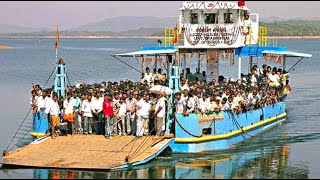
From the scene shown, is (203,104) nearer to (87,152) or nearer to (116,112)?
(116,112)

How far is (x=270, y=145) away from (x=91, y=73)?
112 ft

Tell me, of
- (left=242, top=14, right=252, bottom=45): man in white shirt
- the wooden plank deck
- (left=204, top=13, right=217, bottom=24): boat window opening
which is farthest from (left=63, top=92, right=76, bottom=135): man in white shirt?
(left=242, top=14, right=252, bottom=45): man in white shirt

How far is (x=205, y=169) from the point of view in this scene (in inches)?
701

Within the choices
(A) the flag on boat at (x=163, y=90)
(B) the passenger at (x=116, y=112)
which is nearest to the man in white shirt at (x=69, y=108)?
(B) the passenger at (x=116, y=112)

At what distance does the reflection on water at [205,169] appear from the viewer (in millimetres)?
16391

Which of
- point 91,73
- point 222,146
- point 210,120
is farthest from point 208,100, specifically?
point 91,73

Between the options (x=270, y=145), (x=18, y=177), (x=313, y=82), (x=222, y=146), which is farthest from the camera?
(x=313, y=82)

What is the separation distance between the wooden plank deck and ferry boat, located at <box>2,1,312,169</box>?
26mm

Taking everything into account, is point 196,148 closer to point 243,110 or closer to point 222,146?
point 222,146

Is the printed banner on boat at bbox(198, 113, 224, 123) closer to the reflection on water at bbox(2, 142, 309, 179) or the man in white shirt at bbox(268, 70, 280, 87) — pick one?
the reflection on water at bbox(2, 142, 309, 179)

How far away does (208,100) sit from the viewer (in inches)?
755

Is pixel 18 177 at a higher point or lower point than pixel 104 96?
lower

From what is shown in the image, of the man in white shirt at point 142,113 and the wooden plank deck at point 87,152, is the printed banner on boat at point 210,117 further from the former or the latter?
the man in white shirt at point 142,113

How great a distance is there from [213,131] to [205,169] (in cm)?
205
